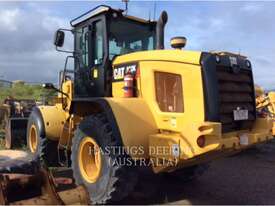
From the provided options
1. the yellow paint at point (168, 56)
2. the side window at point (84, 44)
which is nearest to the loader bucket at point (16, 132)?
the side window at point (84, 44)

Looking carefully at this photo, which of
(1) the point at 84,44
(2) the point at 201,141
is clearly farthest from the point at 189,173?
(1) the point at 84,44

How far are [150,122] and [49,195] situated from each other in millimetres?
1589

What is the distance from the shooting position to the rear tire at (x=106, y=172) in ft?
17.4

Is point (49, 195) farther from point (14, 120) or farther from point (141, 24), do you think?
point (14, 120)

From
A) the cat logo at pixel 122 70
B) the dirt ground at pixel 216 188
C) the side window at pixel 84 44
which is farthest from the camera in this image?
the side window at pixel 84 44

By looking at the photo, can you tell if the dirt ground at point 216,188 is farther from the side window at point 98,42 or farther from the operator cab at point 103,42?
the side window at point 98,42

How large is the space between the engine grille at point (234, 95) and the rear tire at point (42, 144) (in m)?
3.73

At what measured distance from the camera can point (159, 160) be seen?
17.1 ft

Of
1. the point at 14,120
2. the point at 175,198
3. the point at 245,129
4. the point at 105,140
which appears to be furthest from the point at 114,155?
the point at 14,120

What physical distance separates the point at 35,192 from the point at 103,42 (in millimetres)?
2725

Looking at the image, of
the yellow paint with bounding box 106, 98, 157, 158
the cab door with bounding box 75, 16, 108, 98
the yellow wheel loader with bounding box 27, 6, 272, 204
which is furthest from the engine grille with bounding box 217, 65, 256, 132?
the cab door with bounding box 75, 16, 108, 98

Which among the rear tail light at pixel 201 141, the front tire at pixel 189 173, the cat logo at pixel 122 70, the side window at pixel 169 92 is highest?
the cat logo at pixel 122 70

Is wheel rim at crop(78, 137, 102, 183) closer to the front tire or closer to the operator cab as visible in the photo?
the operator cab

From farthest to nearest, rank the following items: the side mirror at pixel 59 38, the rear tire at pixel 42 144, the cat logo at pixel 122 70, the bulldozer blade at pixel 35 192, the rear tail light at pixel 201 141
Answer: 1. the rear tire at pixel 42 144
2. the side mirror at pixel 59 38
3. the cat logo at pixel 122 70
4. the rear tail light at pixel 201 141
5. the bulldozer blade at pixel 35 192
